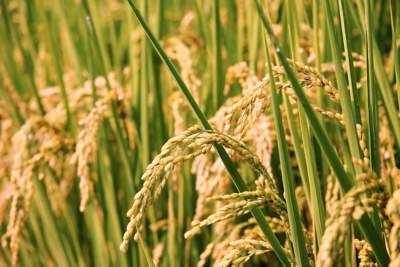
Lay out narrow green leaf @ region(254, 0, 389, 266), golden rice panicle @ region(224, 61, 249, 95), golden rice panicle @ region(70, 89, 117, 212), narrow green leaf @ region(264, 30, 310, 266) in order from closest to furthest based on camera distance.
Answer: narrow green leaf @ region(254, 0, 389, 266), narrow green leaf @ region(264, 30, 310, 266), golden rice panicle @ region(70, 89, 117, 212), golden rice panicle @ region(224, 61, 249, 95)

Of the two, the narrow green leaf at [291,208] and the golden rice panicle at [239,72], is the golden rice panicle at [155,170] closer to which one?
the narrow green leaf at [291,208]

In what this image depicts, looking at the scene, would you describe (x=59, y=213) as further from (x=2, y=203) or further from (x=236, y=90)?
(x=236, y=90)

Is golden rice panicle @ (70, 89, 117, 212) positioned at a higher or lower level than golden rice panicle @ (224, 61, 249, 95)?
lower

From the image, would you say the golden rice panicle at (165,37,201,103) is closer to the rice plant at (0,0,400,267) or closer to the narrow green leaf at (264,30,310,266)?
the rice plant at (0,0,400,267)

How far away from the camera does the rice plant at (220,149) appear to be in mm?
591

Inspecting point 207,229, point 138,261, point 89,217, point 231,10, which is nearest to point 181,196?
point 207,229

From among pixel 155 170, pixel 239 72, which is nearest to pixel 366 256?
pixel 155 170

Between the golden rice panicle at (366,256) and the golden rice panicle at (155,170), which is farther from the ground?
the golden rice panicle at (155,170)

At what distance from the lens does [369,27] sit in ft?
2.19

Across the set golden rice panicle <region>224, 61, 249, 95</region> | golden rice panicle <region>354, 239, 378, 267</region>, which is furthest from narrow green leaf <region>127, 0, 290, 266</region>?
golden rice panicle <region>224, 61, 249, 95</region>

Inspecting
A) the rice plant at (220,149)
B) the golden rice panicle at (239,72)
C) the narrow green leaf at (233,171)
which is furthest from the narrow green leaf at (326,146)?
the golden rice panicle at (239,72)

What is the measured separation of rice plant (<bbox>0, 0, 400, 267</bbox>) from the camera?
591 mm

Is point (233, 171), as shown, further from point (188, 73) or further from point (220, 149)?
point (188, 73)

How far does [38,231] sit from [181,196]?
72cm
